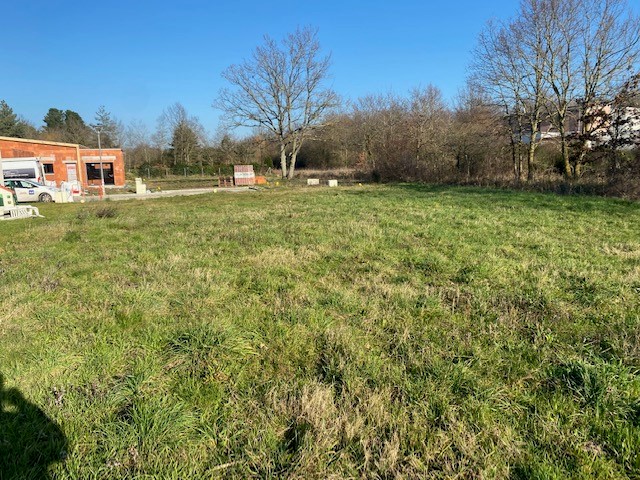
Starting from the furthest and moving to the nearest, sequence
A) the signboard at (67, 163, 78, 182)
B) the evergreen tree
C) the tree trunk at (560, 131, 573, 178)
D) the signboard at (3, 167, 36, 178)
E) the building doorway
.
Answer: the evergreen tree
the building doorway
the signboard at (67, 163, 78, 182)
the signboard at (3, 167, 36, 178)
the tree trunk at (560, 131, 573, 178)

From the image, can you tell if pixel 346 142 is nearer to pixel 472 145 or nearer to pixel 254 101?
pixel 254 101

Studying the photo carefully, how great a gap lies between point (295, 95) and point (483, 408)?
41235mm

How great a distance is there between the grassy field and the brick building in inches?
1170

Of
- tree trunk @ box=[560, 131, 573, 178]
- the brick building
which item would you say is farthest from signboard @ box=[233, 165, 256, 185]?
tree trunk @ box=[560, 131, 573, 178]

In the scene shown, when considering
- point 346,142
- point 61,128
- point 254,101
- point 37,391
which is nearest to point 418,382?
point 37,391

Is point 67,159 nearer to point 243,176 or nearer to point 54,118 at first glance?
point 243,176

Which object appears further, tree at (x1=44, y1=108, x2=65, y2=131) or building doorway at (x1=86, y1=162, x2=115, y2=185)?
tree at (x1=44, y1=108, x2=65, y2=131)

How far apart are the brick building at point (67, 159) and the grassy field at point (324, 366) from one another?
29.7 meters

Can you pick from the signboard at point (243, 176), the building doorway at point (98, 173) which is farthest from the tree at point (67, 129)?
the signboard at point (243, 176)

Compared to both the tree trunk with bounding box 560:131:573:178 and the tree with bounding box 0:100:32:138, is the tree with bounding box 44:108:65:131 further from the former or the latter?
the tree trunk with bounding box 560:131:573:178

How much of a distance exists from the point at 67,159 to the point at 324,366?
3642 centimetres

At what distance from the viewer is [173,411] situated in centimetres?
224

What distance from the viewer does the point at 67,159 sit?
31.5 meters

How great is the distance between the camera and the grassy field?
1.95m
